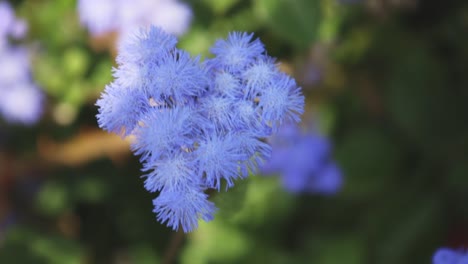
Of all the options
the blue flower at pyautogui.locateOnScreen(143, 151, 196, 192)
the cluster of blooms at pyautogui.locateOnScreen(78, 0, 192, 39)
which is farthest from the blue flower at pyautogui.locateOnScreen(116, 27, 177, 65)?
the cluster of blooms at pyautogui.locateOnScreen(78, 0, 192, 39)

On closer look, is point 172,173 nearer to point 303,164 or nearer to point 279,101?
point 279,101

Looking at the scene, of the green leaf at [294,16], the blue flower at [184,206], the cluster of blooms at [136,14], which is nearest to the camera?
the blue flower at [184,206]

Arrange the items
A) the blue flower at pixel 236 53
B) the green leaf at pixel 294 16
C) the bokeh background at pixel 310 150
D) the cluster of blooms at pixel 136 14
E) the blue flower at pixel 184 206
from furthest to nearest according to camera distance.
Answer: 1. the bokeh background at pixel 310 150
2. the cluster of blooms at pixel 136 14
3. the green leaf at pixel 294 16
4. the blue flower at pixel 236 53
5. the blue flower at pixel 184 206

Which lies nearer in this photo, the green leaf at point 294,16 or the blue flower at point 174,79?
the blue flower at point 174,79

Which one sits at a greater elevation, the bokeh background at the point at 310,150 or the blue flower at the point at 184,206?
the bokeh background at the point at 310,150

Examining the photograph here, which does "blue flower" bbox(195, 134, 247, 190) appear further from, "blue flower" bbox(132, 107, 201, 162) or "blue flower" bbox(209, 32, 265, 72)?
"blue flower" bbox(209, 32, 265, 72)

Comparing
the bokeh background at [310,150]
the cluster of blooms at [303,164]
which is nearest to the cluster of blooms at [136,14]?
the bokeh background at [310,150]

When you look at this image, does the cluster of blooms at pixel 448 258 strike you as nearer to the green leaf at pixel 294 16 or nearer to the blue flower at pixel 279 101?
the blue flower at pixel 279 101
